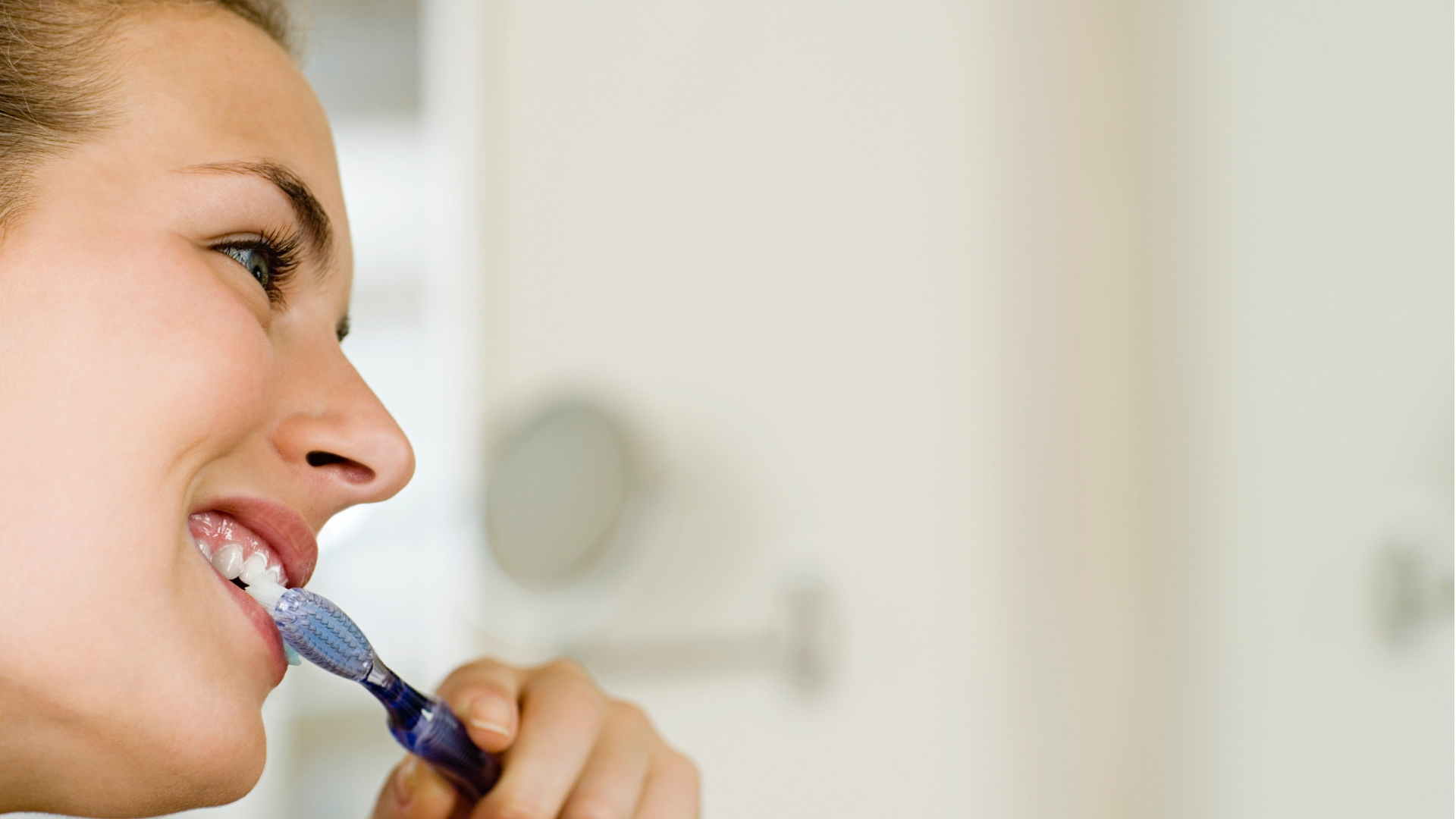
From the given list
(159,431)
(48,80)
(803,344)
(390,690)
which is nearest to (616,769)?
(390,690)

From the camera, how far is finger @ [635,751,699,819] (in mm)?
613

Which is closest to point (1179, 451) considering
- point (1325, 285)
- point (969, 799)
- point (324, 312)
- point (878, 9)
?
point (1325, 285)

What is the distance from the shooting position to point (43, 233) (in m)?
0.41

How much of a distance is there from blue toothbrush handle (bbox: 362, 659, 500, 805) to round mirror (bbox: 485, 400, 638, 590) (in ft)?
1.66

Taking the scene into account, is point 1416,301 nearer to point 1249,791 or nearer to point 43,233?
point 1249,791

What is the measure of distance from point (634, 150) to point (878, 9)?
1.19 feet

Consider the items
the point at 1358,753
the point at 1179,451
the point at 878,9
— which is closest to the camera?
the point at 1358,753

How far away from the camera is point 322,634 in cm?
46

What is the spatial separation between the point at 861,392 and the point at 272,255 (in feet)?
2.90

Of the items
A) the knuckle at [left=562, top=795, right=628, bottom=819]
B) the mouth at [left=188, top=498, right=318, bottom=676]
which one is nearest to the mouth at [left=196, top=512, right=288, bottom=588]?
the mouth at [left=188, top=498, right=318, bottom=676]

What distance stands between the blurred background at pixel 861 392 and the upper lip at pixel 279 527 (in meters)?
0.59

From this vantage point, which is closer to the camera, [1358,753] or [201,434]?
[201,434]

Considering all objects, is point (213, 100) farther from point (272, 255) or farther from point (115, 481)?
point (115, 481)

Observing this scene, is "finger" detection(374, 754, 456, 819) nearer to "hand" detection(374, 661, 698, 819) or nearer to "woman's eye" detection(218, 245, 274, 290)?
"hand" detection(374, 661, 698, 819)
